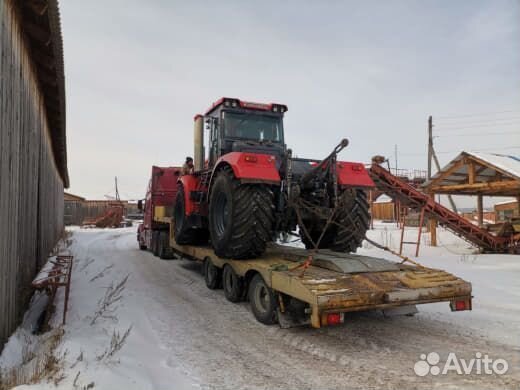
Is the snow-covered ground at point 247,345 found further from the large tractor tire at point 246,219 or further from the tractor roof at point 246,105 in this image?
the tractor roof at point 246,105

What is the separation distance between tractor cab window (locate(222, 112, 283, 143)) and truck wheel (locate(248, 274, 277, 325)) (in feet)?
9.70

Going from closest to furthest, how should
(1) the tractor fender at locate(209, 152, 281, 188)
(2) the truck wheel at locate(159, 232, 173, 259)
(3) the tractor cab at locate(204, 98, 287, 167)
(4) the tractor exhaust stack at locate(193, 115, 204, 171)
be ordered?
(1) the tractor fender at locate(209, 152, 281, 188)
(3) the tractor cab at locate(204, 98, 287, 167)
(4) the tractor exhaust stack at locate(193, 115, 204, 171)
(2) the truck wheel at locate(159, 232, 173, 259)

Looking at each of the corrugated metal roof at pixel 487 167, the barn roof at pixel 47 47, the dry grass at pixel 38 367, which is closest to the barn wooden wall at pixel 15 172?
the barn roof at pixel 47 47

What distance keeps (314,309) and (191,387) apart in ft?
4.66

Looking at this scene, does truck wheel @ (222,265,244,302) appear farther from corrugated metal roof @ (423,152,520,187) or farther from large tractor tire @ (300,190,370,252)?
corrugated metal roof @ (423,152,520,187)

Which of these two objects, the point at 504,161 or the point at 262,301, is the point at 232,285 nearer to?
the point at 262,301

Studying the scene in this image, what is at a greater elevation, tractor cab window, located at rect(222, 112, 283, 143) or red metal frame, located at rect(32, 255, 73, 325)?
tractor cab window, located at rect(222, 112, 283, 143)

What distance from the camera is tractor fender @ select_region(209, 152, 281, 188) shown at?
5.77 metres

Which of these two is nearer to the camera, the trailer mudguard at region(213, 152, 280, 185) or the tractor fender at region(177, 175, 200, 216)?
the trailer mudguard at region(213, 152, 280, 185)

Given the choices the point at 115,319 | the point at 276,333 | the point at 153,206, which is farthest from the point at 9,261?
the point at 153,206

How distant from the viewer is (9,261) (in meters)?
4.55

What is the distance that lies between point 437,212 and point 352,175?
9312 millimetres

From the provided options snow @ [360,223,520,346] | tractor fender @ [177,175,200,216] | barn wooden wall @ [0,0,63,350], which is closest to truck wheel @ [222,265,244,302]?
tractor fender @ [177,175,200,216]

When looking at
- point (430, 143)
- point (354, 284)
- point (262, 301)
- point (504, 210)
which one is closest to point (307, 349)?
point (354, 284)
